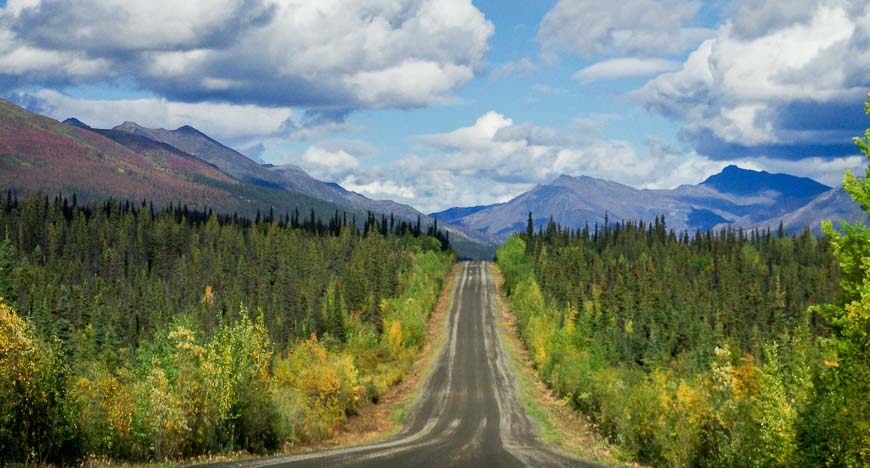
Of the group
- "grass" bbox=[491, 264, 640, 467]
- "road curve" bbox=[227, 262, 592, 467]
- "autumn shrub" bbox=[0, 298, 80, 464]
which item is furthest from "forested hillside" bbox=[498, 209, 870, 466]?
"autumn shrub" bbox=[0, 298, 80, 464]

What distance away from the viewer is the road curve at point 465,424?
97.5ft

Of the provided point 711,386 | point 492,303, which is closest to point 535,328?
point 492,303

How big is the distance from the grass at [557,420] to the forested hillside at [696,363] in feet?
3.45

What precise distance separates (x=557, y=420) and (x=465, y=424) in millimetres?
8349

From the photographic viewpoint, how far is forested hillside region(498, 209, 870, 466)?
2173 cm

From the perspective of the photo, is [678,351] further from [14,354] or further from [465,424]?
[14,354]

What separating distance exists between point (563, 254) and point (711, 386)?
164 m

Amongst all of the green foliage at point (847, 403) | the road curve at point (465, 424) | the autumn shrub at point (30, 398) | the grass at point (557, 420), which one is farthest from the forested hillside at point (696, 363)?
the autumn shrub at point (30, 398)

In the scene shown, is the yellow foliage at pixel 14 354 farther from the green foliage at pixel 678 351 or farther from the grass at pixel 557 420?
the green foliage at pixel 678 351

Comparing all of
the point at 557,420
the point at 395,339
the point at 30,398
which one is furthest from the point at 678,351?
the point at 30,398

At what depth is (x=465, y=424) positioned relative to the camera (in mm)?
51281

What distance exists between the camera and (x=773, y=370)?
2494cm

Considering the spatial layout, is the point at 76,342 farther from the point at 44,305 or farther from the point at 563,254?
the point at 563,254

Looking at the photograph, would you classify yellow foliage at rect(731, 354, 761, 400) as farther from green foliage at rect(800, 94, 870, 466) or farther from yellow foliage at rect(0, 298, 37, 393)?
yellow foliage at rect(0, 298, 37, 393)
